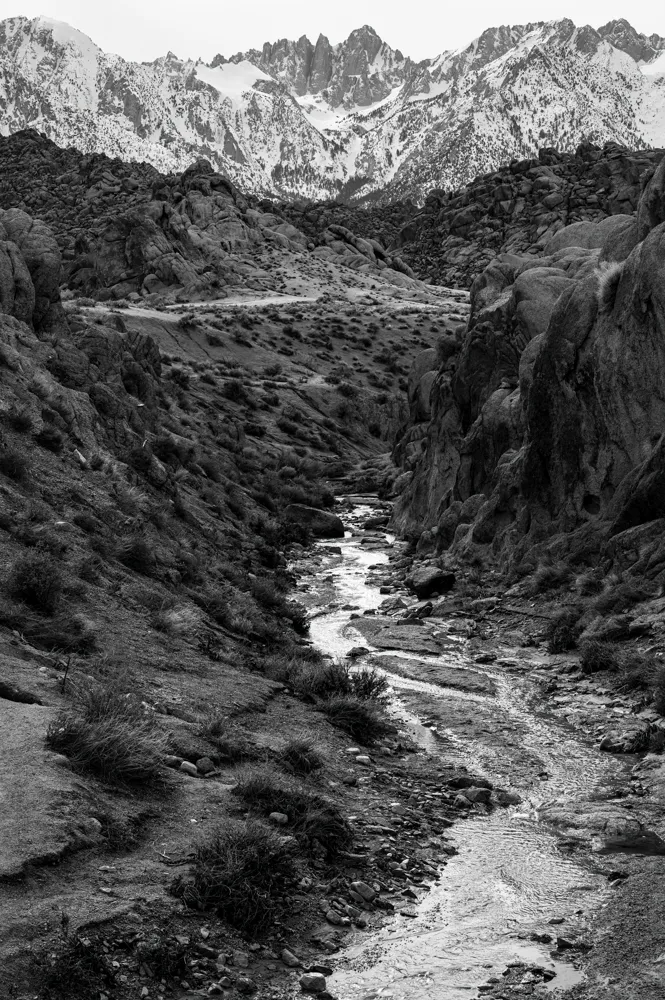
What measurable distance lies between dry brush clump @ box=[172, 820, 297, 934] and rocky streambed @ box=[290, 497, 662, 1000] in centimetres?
81

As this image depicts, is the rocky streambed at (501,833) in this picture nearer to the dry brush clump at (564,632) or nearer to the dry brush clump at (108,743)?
the dry brush clump at (564,632)

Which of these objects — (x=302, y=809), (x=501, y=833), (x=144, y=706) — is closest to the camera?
(x=302, y=809)

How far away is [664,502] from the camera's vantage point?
19.8 meters

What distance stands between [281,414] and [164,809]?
49.1 metres

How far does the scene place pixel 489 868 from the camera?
9.78 meters

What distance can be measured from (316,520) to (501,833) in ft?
86.9

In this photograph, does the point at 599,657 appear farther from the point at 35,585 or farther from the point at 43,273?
the point at 43,273

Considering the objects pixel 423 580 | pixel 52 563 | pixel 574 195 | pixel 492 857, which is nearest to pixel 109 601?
pixel 52 563

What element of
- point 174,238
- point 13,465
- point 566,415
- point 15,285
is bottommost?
point 13,465

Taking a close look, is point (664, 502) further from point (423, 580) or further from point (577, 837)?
point (577, 837)

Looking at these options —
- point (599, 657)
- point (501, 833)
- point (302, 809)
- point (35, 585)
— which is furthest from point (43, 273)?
point (501, 833)

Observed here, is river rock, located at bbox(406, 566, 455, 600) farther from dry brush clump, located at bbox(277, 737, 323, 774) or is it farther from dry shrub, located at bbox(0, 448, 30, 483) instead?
dry brush clump, located at bbox(277, 737, 323, 774)

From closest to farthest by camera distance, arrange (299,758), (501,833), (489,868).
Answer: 1. (489,868)
2. (501,833)
3. (299,758)

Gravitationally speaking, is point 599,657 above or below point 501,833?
above
